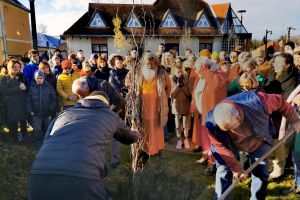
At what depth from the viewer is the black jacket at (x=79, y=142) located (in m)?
2.34

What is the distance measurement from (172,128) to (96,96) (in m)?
4.71

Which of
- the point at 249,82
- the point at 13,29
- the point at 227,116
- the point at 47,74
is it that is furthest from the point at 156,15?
the point at 227,116

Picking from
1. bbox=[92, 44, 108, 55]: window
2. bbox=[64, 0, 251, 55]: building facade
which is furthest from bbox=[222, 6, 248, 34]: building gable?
bbox=[92, 44, 108, 55]: window

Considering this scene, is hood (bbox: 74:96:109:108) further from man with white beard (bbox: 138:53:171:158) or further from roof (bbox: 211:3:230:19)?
roof (bbox: 211:3:230:19)

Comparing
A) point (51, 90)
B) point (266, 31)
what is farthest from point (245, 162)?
point (266, 31)

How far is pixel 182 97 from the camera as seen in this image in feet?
19.3

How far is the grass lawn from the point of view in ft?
16.4

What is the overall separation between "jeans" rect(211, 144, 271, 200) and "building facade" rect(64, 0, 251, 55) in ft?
72.4

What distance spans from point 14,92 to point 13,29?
19.7 metres

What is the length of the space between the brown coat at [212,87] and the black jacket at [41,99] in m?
3.35

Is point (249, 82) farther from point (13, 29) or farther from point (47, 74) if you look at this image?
point (13, 29)

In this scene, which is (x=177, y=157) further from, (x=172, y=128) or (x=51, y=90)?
(x=51, y=90)

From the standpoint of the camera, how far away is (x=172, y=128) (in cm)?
735

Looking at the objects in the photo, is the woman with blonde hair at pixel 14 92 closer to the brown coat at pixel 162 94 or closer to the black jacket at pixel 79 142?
the brown coat at pixel 162 94
